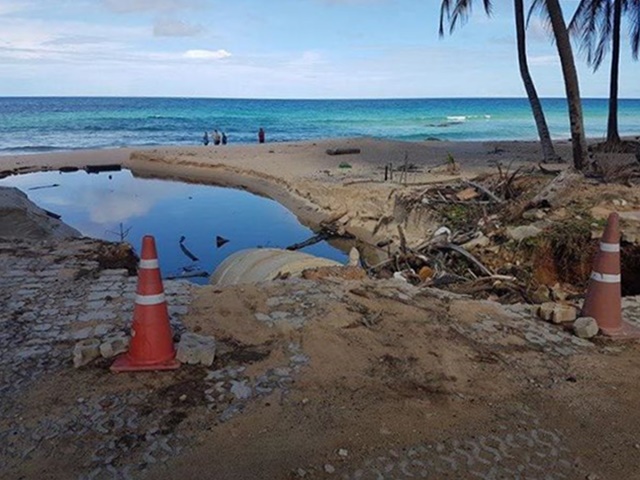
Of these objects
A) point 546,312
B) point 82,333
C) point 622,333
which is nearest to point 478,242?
point 546,312

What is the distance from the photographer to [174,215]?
13.9m

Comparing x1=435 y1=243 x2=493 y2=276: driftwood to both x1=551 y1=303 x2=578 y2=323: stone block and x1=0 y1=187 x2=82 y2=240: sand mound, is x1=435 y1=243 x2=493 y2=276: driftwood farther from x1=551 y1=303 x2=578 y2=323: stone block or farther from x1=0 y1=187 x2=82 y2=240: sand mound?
x1=0 y1=187 x2=82 y2=240: sand mound

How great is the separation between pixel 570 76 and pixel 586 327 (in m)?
8.90

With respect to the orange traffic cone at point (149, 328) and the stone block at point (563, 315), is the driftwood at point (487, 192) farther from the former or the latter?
the orange traffic cone at point (149, 328)

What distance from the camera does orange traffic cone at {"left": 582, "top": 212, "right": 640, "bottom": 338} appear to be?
4305mm

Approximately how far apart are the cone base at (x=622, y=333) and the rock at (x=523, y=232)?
3.07m

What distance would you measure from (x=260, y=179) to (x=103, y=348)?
583 inches

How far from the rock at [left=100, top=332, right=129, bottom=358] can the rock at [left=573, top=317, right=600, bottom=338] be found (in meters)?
3.36

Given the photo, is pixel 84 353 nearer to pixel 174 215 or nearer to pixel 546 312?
pixel 546 312

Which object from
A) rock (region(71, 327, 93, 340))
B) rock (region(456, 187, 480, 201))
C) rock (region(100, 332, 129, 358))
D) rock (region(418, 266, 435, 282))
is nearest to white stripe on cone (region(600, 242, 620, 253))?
rock (region(418, 266, 435, 282))

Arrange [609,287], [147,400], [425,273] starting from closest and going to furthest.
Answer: [147,400]
[609,287]
[425,273]

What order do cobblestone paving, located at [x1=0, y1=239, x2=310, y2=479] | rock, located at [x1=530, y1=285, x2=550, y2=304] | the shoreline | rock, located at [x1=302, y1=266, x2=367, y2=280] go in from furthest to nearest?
the shoreline → rock, located at [x1=530, y1=285, x2=550, y2=304] → rock, located at [x1=302, y1=266, x2=367, y2=280] → cobblestone paving, located at [x1=0, y1=239, x2=310, y2=479]

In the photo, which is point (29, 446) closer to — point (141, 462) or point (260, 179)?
point (141, 462)

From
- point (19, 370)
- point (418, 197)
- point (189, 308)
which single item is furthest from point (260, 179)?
point (19, 370)
